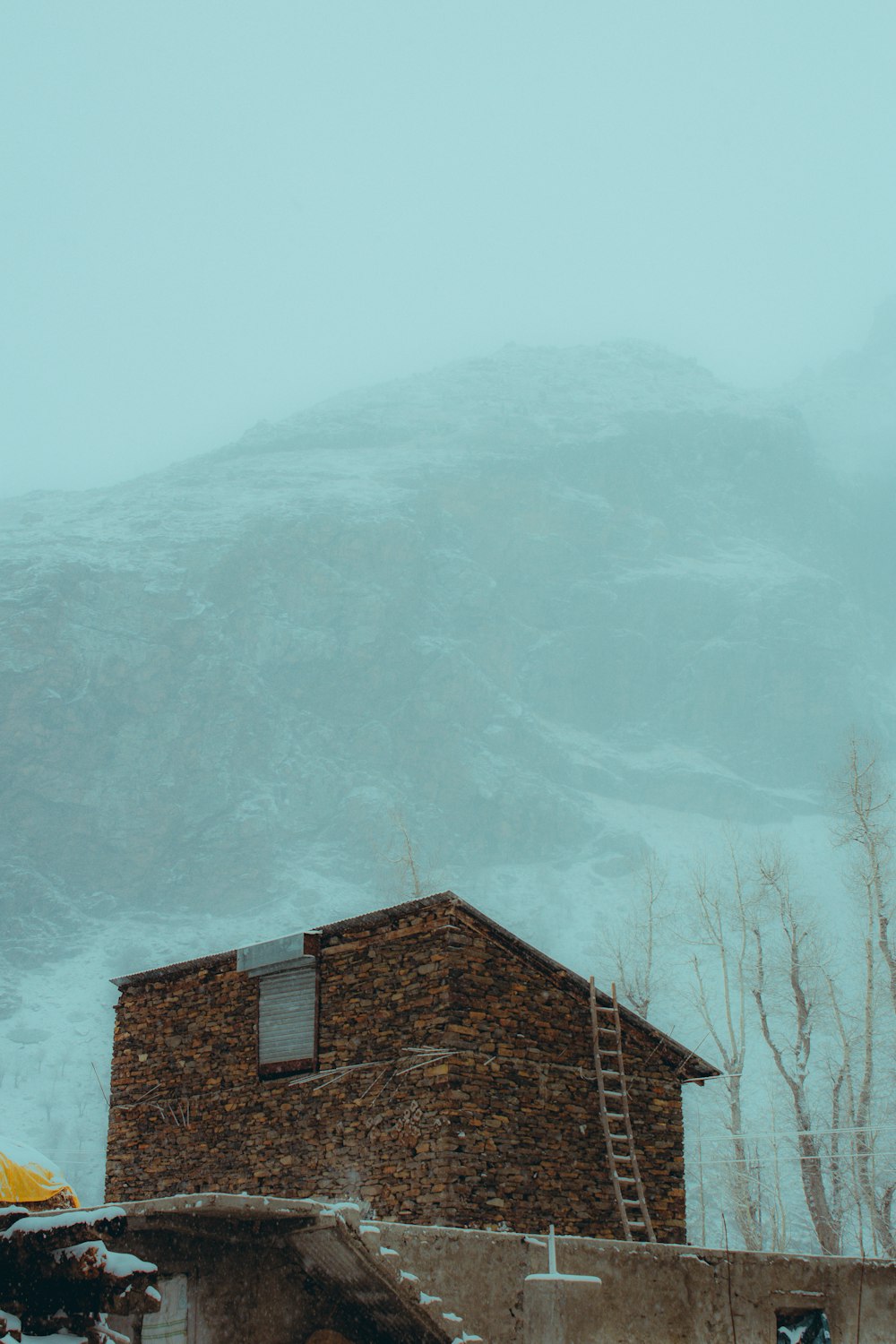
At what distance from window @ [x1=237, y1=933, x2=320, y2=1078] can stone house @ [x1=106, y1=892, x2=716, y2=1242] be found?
33 mm

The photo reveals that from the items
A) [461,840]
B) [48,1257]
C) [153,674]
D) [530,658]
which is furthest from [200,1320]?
[530,658]

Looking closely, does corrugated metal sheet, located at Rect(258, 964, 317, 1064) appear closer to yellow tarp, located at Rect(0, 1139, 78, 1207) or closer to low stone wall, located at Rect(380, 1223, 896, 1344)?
yellow tarp, located at Rect(0, 1139, 78, 1207)

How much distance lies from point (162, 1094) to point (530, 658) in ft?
579

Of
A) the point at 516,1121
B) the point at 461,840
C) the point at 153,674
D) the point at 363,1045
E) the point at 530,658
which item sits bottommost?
the point at 516,1121

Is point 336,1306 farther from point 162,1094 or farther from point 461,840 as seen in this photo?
point 461,840

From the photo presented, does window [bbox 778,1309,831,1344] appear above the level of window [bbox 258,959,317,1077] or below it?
below

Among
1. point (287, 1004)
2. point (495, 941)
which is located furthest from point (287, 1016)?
point (495, 941)

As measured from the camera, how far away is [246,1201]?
8.47 m

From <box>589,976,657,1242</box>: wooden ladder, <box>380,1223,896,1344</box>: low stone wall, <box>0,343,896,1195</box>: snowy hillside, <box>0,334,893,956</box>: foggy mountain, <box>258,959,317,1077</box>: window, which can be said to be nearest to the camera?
<box>380,1223,896,1344</box>: low stone wall

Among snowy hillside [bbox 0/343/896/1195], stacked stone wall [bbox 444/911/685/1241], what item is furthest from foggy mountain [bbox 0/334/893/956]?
stacked stone wall [bbox 444/911/685/1241]

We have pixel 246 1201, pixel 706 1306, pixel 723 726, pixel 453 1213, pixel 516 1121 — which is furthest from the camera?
pixel 723 726

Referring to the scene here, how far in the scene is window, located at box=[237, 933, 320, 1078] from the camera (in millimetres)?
17516

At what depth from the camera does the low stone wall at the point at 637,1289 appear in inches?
361

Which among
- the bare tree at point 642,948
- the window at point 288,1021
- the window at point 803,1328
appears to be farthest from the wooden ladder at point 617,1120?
the bare tree at point 642,948
